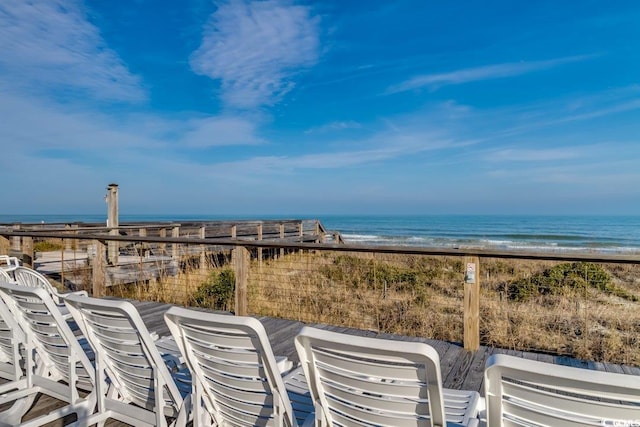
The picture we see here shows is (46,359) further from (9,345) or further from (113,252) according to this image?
(113,252)

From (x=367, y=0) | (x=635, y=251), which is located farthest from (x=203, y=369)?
(x=635, y=251)

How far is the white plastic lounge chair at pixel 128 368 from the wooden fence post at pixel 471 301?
2.35 meters

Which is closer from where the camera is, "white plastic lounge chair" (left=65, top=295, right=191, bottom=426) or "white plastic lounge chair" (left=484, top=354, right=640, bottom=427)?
"white plastic lounge chair" (left=484, top=354, right=640, bottom=427)

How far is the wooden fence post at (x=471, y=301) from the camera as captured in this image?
3.46 m

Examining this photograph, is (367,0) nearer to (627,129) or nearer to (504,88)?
(504,88)

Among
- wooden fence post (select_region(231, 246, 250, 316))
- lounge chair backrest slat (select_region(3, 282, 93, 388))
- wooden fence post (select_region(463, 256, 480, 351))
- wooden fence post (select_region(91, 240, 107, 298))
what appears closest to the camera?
lounge chair backrest slat (select_region(3, 282, 93, 388))

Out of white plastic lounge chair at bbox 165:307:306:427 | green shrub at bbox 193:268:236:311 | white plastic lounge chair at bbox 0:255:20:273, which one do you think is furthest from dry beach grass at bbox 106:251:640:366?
white plastic lounge chair at bbox 165:307:306:427

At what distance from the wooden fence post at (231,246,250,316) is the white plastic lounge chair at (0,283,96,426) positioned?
191 cm

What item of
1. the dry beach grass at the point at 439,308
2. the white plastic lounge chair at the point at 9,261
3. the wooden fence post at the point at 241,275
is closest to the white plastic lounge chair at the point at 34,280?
the white plastic lounge chair at the point at 9,261

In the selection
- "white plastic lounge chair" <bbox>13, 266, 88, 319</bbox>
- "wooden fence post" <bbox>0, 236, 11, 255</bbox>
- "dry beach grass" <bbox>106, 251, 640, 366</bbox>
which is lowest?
"dry beach grass" <bbox>106, 251, 640, 366</bbox>

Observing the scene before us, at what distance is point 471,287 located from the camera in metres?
3.49

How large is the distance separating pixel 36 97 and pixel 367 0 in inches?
527

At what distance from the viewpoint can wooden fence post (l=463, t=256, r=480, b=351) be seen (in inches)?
136

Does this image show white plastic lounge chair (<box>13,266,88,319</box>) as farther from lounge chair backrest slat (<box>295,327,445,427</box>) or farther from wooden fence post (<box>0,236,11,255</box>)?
lounge chair backrest slat (<box>295,327,445,427</box>)
